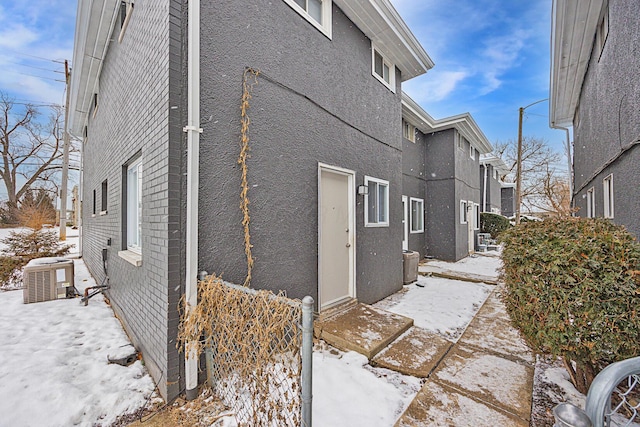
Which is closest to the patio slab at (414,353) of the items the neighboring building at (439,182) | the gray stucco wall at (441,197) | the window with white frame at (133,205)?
the window with white frame at (133,205)

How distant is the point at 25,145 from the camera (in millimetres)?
19688

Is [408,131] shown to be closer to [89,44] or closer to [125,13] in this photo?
[125,13]

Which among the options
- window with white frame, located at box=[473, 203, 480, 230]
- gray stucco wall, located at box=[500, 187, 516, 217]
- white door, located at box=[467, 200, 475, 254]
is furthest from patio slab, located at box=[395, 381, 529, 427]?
gray stucco wall, located at box=[500, 187, 516, 217]

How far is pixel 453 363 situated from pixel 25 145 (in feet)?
94.9

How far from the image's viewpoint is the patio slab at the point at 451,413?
217 centimetres

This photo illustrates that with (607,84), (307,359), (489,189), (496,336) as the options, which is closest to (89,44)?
(307,359)

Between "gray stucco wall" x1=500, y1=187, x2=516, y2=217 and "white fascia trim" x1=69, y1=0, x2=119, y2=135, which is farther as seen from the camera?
"gray stucco wall" x1=500, y1=187, x2=516, y2=217

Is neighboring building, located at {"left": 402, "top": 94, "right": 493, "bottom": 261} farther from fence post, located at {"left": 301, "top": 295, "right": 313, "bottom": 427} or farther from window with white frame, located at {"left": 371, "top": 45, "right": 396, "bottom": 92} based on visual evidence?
fence post, located at {"left": 301, "top": 295, "right": 313, "bottom": 427}

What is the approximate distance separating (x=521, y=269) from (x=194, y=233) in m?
3.01

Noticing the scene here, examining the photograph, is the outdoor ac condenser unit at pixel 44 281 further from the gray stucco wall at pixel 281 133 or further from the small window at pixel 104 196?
the gray stucco wall at pixel 281 133

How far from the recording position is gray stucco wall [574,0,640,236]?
3.05m

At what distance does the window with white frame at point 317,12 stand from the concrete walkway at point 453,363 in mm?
4393

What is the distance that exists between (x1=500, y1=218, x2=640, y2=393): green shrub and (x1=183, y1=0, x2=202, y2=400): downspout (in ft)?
9.79

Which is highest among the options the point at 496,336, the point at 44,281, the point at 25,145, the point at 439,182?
the point at 25,145
